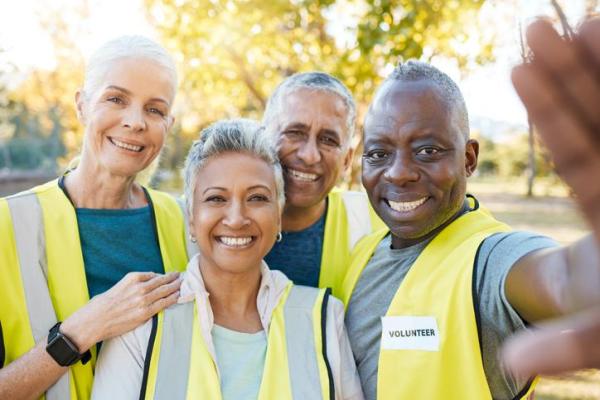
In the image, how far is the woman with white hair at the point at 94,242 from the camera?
7.45ft

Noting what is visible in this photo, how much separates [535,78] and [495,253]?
106 cm

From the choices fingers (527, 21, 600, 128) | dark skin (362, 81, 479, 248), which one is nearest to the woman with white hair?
dark skin (362, 81, 479, 248)

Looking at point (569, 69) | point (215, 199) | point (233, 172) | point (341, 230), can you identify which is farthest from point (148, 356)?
point (569, 69)

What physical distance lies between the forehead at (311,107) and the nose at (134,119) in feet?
2.30

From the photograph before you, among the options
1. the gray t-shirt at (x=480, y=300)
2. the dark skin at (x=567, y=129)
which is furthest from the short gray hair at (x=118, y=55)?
the dark skin at (x=567, y=129)

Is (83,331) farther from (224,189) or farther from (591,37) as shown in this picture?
(591,37)

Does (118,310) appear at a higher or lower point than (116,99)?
lower

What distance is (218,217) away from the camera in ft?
8.11

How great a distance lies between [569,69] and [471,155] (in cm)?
151

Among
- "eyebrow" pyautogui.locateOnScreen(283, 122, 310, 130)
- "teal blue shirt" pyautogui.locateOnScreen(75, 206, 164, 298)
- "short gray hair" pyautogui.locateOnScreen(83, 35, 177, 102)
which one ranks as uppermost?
"short gray hair" pyautogui.locateOnScreen(83, 35, 177, 102)

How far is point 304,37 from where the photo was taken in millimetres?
6219

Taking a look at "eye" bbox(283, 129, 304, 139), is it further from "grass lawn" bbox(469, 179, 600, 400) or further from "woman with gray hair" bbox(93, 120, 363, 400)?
"grass lawn" bbox(469, 179, 600, 400)

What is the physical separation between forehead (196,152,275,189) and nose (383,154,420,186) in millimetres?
567

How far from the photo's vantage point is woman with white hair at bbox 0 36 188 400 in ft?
7.45
